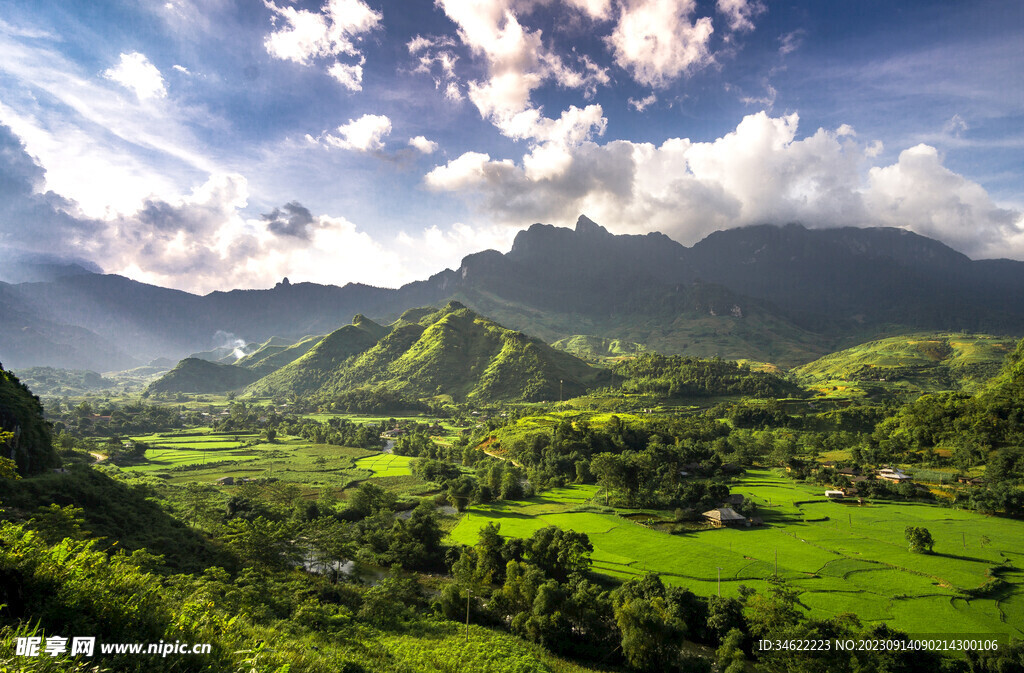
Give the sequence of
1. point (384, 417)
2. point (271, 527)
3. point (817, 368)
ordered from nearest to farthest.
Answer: point (271, 527), point (384, 417), point (817, 368)

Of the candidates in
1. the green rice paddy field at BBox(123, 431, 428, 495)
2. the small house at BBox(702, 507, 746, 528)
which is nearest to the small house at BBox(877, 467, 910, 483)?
the small house at BBox(702, 507, 746, 528)

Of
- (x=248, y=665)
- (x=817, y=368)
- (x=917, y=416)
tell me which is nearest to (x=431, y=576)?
(x=248, y=665)

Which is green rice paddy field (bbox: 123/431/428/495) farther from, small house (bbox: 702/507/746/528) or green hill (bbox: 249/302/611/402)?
green hill (bbox: 249/302/611/402)

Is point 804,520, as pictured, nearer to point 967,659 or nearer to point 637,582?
point 967,659

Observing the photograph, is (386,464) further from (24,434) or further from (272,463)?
(24,434)

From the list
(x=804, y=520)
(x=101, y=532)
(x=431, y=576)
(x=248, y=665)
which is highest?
(x=248, y=665)

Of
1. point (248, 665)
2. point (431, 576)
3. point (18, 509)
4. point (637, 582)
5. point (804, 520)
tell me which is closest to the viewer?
point (248, 665)

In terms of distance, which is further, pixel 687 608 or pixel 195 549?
pixel 195 549

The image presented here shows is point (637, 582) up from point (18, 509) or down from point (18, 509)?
down
